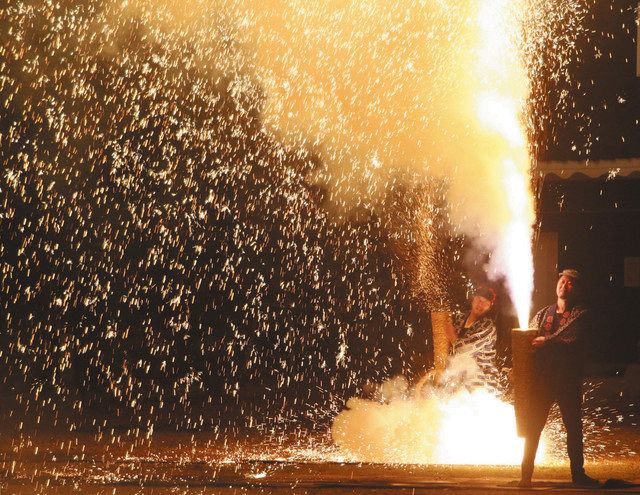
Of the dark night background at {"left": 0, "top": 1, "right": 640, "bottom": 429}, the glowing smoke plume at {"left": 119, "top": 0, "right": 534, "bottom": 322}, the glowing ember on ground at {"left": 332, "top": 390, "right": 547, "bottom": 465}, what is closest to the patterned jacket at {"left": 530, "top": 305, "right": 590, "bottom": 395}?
the glowing ember on ground at {"left": 332, "top": 390, "right": 547, "bottom": 465}

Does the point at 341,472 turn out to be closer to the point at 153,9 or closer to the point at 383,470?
the point at 383,470

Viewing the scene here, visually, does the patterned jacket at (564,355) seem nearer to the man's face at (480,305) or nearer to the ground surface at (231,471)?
the ground surface at (231,471)

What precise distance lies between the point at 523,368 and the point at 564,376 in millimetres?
288

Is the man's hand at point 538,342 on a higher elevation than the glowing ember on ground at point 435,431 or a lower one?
higher

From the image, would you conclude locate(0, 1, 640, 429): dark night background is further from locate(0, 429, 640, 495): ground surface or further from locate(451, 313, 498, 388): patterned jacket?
locate(451, 313, 498, 388): patterned jacket

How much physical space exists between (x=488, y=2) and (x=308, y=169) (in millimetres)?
3344

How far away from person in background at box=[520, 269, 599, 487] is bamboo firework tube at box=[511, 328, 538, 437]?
0.03 meters

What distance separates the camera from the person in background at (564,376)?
5.61m

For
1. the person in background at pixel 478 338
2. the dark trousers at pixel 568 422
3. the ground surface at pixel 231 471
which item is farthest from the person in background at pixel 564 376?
the person in background at pixel 478 338

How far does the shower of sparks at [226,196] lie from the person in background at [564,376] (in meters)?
2.29

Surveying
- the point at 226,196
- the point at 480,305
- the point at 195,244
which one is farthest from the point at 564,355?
the point at 195,244

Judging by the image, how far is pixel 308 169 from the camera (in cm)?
1063

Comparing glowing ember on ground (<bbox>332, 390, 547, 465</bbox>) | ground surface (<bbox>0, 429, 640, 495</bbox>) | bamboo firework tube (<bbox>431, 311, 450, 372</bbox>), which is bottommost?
ground surface (<bbox>0, 429, 640, 495</bbox>)

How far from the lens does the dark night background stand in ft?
32.0
